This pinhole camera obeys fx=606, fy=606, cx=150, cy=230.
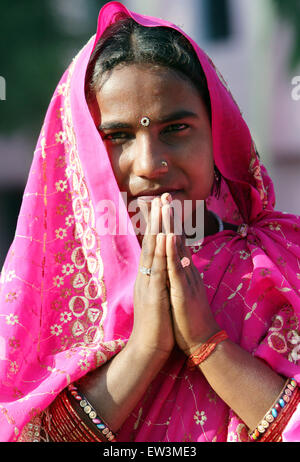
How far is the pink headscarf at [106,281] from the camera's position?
5.84ft

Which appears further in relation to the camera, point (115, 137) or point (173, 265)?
point (115, 137)

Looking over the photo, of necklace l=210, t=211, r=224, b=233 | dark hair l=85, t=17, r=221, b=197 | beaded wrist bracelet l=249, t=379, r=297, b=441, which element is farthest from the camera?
necklace l=210, t=211, r=224, b=233

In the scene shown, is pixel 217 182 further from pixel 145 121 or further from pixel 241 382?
pixel 241 382

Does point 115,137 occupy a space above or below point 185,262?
above

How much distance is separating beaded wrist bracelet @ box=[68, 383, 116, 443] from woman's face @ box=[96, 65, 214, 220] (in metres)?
0.64

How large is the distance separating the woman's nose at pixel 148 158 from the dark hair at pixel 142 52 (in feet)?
0.90

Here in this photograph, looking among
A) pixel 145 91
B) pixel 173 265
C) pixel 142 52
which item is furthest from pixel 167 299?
pixel 142 52

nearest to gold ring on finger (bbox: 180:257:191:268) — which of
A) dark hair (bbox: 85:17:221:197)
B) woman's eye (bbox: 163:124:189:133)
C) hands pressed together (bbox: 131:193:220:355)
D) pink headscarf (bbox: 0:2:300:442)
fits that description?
hands pressed together (bbox: 131:193:220:355)

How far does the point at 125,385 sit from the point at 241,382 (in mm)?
331

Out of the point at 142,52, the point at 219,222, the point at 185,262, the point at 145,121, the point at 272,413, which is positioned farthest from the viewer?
the point at 219,222

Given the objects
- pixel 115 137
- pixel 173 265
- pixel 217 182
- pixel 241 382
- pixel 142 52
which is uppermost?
pixel 142 52

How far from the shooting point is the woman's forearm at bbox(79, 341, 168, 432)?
5.68 feet

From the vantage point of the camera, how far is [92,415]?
1723 millimetres

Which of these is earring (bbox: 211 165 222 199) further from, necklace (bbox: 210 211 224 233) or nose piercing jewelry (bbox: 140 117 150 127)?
nose piercing jewelry (bbox: 140 117 150 127)
